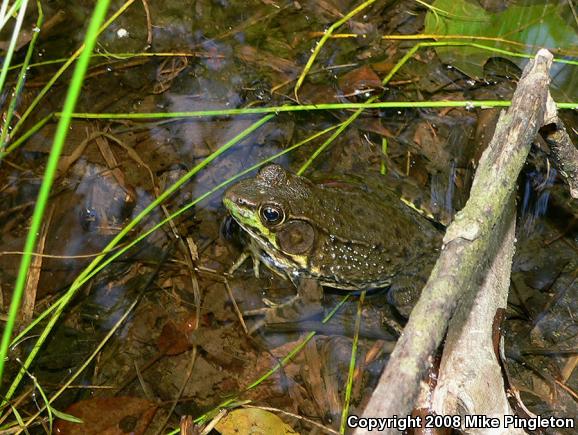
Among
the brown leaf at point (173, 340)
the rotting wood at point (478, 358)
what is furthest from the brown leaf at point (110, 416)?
the rotting wood at point (478, 358)

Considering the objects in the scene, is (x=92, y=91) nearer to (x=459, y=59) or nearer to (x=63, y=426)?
(x=63, y=426)

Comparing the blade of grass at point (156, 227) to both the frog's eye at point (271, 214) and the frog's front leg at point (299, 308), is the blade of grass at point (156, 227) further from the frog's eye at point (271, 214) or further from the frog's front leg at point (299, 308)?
the frog's front leg at point (299, 308)

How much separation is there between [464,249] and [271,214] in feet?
5.82

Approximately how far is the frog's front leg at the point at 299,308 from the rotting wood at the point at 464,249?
1.33m

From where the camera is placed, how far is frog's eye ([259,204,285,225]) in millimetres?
4074

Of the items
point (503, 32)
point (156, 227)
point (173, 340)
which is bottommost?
point (173, 340)

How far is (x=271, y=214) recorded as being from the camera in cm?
411

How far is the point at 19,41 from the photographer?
509 centimetres

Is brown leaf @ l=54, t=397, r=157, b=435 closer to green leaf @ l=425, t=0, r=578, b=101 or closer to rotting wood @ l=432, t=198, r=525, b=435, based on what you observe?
rotting wood @ l=432, t=198, r=525, b=435

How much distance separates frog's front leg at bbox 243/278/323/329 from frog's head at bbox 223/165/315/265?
0.29 m

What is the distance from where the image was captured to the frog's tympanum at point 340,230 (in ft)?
13.4

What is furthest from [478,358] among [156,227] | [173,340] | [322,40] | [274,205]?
[322,40]
